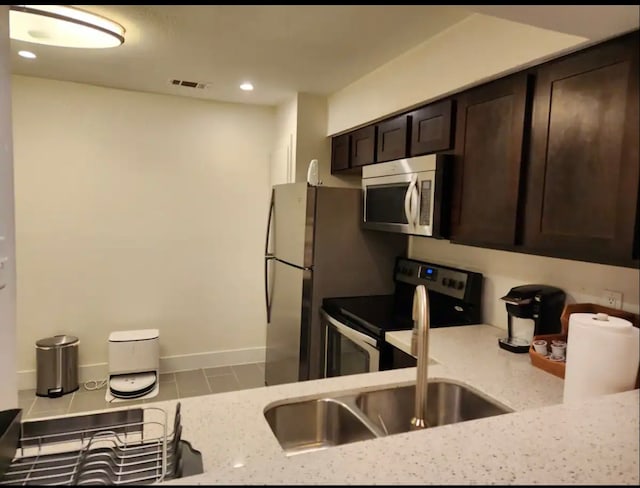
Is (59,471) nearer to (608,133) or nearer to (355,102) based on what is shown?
(608,133)

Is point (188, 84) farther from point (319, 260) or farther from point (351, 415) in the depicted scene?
point (351, 415)

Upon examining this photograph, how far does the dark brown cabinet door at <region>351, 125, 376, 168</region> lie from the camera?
2.84 metres

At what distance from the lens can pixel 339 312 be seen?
2.63 meters

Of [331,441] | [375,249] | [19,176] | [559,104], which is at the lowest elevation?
[331,441]

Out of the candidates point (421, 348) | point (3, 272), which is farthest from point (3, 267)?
point (421, 348)

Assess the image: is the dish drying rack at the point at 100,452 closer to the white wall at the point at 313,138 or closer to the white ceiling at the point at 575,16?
the white ceiling at the point at 575,16

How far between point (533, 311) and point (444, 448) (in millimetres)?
1218

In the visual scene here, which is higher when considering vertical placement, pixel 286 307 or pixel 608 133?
pixel 608 133

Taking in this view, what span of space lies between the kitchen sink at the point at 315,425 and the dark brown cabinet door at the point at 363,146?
1834 millimetres

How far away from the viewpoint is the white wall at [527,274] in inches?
67.4

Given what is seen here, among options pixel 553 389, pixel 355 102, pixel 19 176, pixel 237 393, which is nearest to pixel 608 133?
pixel 553 389

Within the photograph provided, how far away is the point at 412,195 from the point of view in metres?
2.28

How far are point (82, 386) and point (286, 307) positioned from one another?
74.5 inches

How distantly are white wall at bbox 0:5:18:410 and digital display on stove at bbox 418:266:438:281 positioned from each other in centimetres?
214
